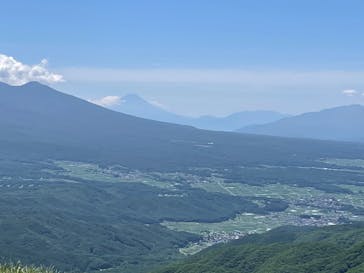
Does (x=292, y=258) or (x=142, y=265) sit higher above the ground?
(x=292, y=258)

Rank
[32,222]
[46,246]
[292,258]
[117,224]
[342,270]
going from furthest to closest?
1. [117,224]
2. [32,222]
3. [46,246]
4. [292,258]
5. [342,270]

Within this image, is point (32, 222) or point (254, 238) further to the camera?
point (32, 222)

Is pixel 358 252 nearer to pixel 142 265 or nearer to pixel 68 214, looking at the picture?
pixel 142 265

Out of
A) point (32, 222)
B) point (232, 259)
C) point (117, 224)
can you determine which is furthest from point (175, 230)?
point (232, 259)

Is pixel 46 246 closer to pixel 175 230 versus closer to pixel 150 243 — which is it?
pixel 150 243

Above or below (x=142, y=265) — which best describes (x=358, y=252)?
above

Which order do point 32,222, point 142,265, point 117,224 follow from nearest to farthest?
point 142,265
point 32,222
point 117,224

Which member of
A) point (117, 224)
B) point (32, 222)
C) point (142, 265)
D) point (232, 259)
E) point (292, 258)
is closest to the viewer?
point (292, 258)

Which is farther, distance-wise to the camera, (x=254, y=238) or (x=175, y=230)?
(x=175, y=230)

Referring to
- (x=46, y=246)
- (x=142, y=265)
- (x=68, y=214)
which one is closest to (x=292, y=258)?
(x=142, y=265)

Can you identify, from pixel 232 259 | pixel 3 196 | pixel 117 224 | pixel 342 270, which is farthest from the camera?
pixel 3 196
